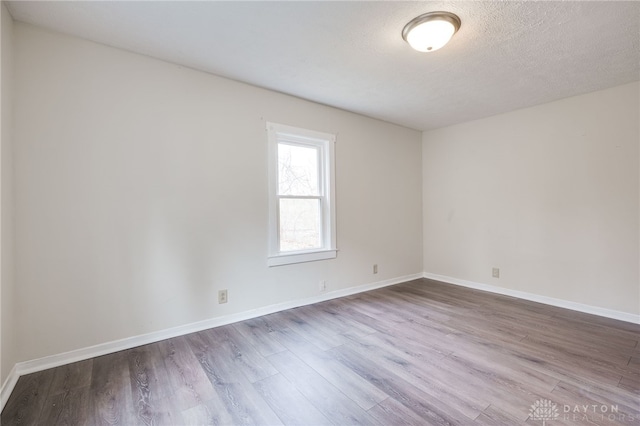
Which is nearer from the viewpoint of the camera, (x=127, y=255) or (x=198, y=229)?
(x=127, y=255)

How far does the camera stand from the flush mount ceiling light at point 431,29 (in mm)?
1896

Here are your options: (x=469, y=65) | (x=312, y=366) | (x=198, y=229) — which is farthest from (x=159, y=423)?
(x=469, y=65)

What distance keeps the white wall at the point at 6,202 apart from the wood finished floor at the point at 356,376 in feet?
1.04

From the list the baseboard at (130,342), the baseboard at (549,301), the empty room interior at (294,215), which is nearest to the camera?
the empty room interior at (294,215)

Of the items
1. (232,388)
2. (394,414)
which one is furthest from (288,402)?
(394,414)

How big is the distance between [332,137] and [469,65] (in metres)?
1.66

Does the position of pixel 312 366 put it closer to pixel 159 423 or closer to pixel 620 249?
pixel 159 423

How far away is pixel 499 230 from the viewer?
3.92 metres

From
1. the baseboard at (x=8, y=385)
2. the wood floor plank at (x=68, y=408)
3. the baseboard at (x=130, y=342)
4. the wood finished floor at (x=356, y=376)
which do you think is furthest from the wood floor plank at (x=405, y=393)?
the baseboard at (x=8, y=385)

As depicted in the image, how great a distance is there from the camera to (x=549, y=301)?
3445 mm

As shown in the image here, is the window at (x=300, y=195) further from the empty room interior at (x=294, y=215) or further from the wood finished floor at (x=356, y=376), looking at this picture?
the wood finished floor at (x=356, y=376)

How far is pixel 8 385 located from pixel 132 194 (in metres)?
1.45

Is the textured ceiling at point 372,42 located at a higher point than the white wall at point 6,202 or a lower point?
higher

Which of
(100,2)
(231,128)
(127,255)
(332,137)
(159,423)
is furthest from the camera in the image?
(332,137)
